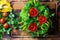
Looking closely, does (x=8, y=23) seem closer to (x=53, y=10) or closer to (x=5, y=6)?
(x=5, y=6)

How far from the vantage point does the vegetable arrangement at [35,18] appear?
5.82 feet

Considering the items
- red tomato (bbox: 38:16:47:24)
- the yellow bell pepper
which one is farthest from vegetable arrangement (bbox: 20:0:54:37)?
the yellow bell pepper

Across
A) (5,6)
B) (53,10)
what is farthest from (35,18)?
(5,6)

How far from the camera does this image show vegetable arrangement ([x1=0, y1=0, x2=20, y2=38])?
1.83 m

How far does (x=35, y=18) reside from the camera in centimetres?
179

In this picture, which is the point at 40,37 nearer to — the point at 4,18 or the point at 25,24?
the point at 25,24

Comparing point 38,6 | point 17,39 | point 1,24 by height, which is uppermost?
point 38,6

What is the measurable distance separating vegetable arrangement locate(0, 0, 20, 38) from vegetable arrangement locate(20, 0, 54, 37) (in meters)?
0.09

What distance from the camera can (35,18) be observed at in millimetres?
1791

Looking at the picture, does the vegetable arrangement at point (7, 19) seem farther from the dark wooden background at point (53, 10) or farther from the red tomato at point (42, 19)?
the red tomato at point (42, 19)

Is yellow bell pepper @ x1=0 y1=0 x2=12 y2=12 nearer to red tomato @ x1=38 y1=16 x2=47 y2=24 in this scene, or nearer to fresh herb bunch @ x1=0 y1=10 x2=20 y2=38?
fresh herb bunch @ x1=0 y1=10 x2=20 y2=38

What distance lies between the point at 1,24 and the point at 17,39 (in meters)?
0.22

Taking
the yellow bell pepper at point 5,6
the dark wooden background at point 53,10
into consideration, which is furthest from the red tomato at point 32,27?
the yellow bell pepper at point 5,6

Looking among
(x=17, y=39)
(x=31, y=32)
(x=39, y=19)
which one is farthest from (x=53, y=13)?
(x=17, y=39)
